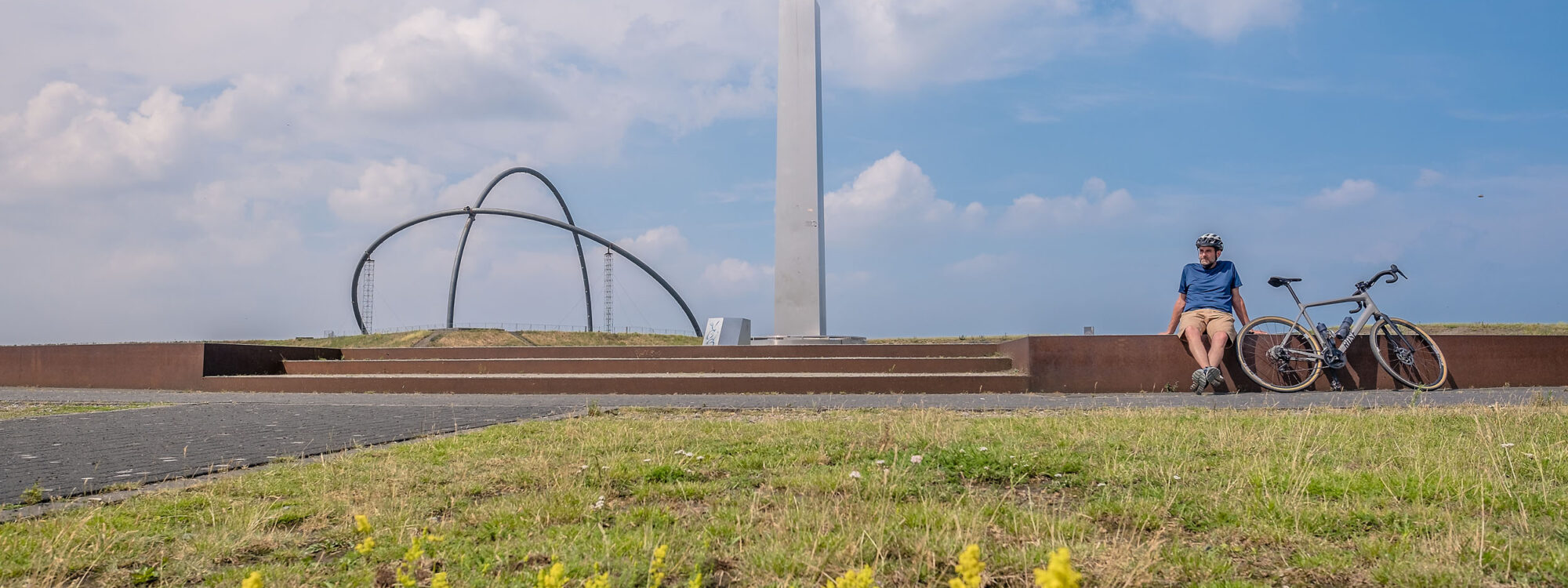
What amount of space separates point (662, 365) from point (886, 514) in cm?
1211

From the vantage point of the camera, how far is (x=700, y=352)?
1574 centimetres

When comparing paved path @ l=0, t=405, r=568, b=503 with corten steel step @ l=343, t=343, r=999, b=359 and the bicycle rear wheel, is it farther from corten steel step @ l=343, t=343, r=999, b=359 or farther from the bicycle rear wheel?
the bicycle rear wheel

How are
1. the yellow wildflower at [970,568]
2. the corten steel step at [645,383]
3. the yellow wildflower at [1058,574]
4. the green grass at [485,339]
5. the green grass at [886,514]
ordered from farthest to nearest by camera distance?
the green grass at [485,339], the corten steel step at [645,383], the green grass at [886,514], the yellow wildflower at [970,568], the yellow wildflower at [1058,574]

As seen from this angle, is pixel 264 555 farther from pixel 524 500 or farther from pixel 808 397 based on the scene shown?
pixel 808 397

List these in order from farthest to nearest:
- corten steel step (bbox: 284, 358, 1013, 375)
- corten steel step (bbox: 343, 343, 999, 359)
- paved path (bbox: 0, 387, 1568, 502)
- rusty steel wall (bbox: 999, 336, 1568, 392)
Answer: corten steel step (bbox: 343, 343, 999, 359), corten steel step (bbox: 284, 358, 1013, 375), rusty steel wall (bbox: 999, 336, 1568, 392), paved path (bbox: 0, 387, 1568, 502)

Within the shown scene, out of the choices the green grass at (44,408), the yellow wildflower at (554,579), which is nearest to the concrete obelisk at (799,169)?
the green grass at (44,408)

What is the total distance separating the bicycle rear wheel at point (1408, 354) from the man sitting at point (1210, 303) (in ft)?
5.62

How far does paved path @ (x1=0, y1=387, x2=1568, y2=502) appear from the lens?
5605 mm

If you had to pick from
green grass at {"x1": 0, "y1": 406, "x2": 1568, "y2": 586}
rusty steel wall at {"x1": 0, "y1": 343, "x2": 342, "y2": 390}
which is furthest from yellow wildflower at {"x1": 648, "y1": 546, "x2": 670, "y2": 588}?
rusty steel wall at {"x1": 0, "y1": 343, "x2": 342, "y2": 390}

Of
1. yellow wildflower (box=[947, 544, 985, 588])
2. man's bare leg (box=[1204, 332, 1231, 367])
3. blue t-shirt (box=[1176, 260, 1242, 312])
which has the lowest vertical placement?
yellow wildflower (box=[947, 544, 985, 588])

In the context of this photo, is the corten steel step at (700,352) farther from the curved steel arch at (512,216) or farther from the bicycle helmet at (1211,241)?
the curved steel arch at (512,216)

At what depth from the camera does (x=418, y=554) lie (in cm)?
249

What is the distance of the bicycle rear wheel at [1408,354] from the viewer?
36.7 feet

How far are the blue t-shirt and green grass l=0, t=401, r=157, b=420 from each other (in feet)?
40.4
